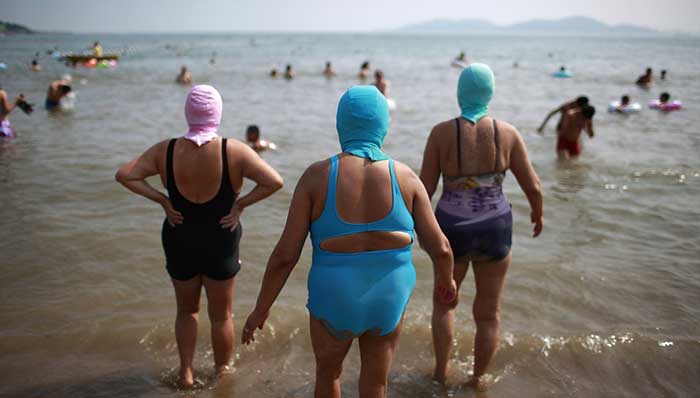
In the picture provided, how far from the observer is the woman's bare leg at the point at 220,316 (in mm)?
3186

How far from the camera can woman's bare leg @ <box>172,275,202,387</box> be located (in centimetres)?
321

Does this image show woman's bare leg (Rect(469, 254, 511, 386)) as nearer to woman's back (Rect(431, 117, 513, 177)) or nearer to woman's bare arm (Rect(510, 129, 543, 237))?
woman's bare arm (Rect(510, 129, 543, 237))

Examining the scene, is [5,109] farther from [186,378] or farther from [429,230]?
[429,230]

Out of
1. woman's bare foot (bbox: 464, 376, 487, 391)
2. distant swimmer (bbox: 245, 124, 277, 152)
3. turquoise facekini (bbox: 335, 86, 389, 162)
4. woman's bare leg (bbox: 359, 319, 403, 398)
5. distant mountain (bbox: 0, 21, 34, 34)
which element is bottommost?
woman's bare foot (bbox: 464, 376, 487, 391)

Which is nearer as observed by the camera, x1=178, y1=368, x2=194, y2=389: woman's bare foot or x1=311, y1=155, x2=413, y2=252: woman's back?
x1=311, y1=155, x2=413, y2=252: woman's back

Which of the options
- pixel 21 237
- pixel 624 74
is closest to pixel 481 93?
pixel 21 237

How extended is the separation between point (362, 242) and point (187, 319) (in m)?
1.65

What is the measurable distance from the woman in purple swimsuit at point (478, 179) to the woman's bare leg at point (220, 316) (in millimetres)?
1408

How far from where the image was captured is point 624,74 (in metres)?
29.2

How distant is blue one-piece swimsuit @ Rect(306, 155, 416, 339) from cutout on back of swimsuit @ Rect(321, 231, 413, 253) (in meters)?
0.02

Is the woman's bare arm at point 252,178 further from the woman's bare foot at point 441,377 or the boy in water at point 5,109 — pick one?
the boy in water at point 5,109

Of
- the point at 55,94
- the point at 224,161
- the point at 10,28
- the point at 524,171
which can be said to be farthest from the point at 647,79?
the point at 10,28

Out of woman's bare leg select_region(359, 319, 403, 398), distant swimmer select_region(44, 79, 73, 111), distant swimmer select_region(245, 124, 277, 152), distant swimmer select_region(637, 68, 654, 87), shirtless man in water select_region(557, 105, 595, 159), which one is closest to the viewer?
woman's bare leg select_region(359, 319, 403, 398)

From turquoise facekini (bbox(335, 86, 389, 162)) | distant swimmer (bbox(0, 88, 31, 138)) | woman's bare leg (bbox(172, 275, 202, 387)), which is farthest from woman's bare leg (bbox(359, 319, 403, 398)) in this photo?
distant swimmer (bbox(0, 88, 31, 138))
